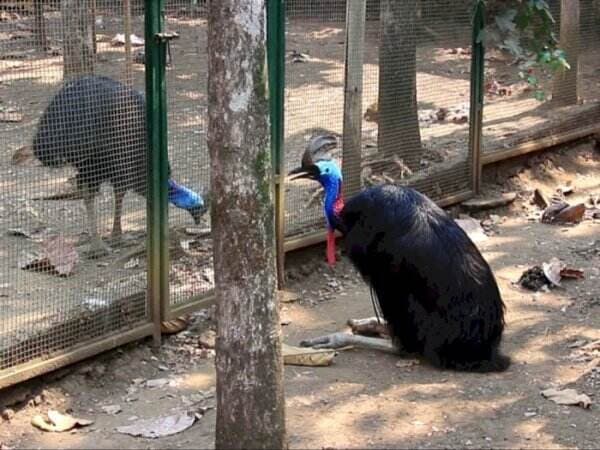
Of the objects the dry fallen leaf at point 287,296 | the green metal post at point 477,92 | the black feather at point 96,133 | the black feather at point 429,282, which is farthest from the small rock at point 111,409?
the green metal post at point 477,92

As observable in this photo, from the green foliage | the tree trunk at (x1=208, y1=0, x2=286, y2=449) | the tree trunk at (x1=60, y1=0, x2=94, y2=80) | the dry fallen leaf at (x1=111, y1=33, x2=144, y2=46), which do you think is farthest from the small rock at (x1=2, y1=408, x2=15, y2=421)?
the green foliage

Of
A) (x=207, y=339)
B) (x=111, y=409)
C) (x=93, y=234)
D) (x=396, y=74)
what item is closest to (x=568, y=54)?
(x=396, y=74)

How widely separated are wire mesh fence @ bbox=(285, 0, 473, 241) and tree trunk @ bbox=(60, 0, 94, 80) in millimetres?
1522

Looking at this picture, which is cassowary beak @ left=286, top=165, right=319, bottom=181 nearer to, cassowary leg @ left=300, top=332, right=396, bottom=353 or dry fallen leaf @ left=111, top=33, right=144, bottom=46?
cassowary leg @ left=300, top=332, right=396, bottom=353

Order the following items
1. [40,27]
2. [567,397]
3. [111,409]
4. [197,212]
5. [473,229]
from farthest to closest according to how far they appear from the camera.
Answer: [473,229] < [197,212] < [111,409] < [567,397] < [40,27]

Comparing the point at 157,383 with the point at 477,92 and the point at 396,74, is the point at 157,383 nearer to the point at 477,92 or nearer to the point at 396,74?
the point at 396,74

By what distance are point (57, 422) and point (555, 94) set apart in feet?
19.9

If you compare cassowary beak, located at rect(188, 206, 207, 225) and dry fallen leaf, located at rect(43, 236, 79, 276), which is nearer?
dry fallen leaf, located at rect(43, 236, 79, 276)

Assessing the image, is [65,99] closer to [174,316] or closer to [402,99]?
[174,316]

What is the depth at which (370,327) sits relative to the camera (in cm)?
574

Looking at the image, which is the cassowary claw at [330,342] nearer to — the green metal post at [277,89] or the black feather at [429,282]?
the black feather at [429,282]

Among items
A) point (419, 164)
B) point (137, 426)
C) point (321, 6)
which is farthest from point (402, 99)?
point (137, 426)

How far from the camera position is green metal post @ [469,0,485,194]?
757cm

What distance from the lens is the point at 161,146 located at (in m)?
5.24
